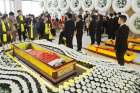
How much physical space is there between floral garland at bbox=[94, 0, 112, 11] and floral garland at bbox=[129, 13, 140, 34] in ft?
3.99

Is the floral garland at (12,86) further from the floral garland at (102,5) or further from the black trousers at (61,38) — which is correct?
the floral garland at (102,5)

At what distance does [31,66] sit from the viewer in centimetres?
214

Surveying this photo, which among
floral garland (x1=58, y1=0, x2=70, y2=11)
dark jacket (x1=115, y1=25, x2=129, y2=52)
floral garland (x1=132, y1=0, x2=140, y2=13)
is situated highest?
floral garland (x1=58, y1=0, x2=70, y2=11)

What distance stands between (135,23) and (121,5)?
95 centimetres

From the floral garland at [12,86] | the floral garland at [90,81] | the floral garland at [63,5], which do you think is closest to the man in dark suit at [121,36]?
the floral garland at [90,81]

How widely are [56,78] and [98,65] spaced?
55cm

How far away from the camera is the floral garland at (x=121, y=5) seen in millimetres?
6775

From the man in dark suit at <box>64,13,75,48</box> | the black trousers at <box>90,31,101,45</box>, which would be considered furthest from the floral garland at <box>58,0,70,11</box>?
the man in dark suit at <box>64,13,75,48</box>

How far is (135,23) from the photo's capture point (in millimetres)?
6719

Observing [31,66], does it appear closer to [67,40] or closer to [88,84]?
[88,84]

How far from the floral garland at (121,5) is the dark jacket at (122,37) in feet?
13.2

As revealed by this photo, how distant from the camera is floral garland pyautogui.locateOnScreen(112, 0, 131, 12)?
22.2ft

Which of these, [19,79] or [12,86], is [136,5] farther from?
[12,86]

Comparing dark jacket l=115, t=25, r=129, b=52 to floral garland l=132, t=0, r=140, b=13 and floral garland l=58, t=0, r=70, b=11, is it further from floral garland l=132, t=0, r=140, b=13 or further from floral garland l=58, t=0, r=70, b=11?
floral garland l=58, t=0, r=70, b=11
